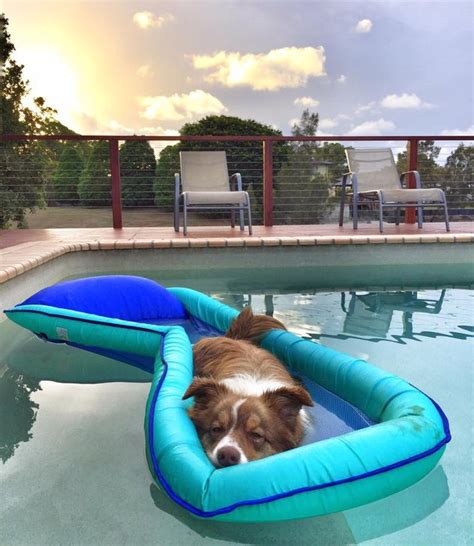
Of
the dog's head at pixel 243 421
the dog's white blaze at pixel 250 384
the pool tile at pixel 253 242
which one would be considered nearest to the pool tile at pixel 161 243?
the pool tile at pixel 253 242

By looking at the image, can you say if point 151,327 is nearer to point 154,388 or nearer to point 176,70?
point 154,388

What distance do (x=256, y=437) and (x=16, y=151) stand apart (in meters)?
8.26

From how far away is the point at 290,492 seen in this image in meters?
1.46

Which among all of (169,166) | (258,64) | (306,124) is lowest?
(169,166)

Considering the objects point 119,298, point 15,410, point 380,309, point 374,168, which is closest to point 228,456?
point 15,410

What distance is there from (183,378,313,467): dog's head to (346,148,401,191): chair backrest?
6.07 metres

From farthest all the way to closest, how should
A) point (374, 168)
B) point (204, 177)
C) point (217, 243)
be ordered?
point (374, 168), point (204, 177), point (217, 243)

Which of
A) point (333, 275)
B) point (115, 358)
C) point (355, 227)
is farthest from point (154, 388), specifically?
point (355, 227)

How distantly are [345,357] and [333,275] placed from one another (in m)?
3.40

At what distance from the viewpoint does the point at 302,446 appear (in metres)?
1.67

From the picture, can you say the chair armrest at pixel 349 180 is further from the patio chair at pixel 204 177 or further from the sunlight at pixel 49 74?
the sunlight at pixel 49 74

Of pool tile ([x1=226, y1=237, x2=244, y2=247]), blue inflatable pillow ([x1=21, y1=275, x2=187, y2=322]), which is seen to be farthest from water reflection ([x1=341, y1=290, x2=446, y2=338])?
pool tile ([x1=226, y1=237, x2=244, y2=247])

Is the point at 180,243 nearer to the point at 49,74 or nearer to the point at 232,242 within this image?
the point at 232,242

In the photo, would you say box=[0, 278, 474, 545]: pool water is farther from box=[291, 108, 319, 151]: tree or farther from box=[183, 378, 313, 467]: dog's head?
box=[291, 108, 319, 151]: tree
